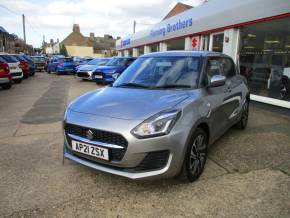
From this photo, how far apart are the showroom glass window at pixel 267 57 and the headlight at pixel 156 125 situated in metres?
6.37

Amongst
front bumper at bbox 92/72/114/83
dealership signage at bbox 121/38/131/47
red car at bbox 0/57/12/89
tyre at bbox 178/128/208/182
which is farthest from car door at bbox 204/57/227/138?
dealership signage at bbox 121/38/131/47

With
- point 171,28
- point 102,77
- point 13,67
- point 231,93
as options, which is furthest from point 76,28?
point 231,93

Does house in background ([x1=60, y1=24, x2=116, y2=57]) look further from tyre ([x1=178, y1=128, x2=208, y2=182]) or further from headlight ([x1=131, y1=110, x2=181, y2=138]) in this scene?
headlight ([x1=131, y1=110, x2=181, y2=138])

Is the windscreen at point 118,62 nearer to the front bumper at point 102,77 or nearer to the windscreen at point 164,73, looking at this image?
the front bumper at point 102,77

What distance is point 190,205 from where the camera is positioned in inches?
108

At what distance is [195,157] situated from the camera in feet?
10.4

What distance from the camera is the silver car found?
2658 mm

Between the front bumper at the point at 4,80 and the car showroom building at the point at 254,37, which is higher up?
the car showroom building at the point at 254,37

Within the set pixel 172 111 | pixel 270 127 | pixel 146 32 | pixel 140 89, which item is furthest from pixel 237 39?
pixel 146 32

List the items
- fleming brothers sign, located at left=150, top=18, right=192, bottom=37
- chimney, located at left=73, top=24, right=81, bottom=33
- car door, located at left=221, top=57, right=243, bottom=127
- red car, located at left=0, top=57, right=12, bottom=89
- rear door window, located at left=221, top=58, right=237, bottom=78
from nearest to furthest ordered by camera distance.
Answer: car door, located at left=221, top=57, right=243, bottom=127 → rear door window, located at left=221, top=58, right=237, bottom=78 → red car, located at left=0, top=57, right=12, bottom=89 → fleming brothers sign, located at left=150, top=18, right=192, bottom=37 → chimney, located at left=73, top=24, right=81, bottom=33

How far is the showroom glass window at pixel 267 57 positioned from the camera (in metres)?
7.98

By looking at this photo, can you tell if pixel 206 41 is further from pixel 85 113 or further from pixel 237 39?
pixel 85 113

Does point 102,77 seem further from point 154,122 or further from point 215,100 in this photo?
point 154,122

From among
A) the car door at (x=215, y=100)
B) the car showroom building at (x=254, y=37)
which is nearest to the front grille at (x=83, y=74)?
the car showroom building at (x=254, y=37)
